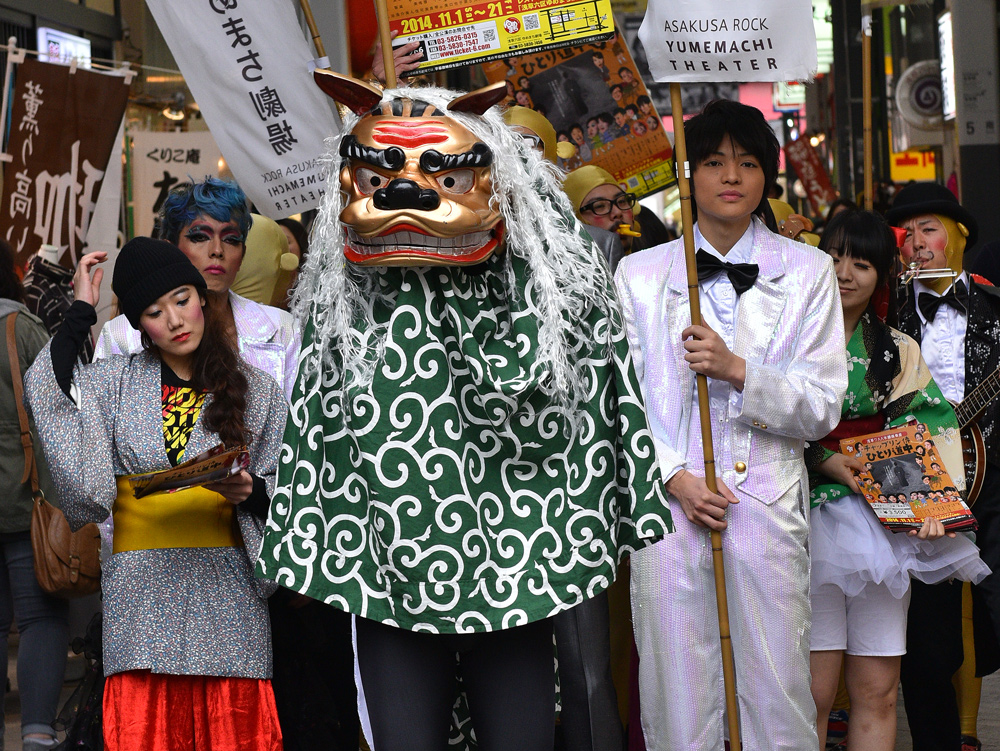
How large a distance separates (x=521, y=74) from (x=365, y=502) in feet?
13.5

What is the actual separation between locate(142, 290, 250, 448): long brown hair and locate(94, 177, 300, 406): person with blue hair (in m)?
0.41

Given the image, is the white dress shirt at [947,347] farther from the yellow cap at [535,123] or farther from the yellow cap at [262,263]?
the yellow cap at [262,263]

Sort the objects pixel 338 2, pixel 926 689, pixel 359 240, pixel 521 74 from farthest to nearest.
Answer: pixel 521 74
pixel 338 2
pixel 926 689
pixel 359 240

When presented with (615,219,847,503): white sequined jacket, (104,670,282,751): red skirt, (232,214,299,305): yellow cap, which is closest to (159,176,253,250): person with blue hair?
(232,214,299,305): yellow cap

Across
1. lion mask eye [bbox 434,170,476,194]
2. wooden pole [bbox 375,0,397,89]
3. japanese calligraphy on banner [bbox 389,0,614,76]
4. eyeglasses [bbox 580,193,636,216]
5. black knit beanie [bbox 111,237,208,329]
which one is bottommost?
black knit beanie [bbox 111,237,208,329]

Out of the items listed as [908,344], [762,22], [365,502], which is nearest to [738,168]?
[762,22]

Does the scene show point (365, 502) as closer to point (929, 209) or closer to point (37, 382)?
point (37, 382)

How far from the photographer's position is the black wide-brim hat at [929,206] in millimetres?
5156

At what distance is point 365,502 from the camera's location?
8.95 ft

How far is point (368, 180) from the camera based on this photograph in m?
2.71

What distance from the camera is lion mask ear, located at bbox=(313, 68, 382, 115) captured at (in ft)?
8.88

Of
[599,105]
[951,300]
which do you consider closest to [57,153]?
[599,105]

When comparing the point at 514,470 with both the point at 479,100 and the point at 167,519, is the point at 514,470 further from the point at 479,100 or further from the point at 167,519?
the point at 167,519

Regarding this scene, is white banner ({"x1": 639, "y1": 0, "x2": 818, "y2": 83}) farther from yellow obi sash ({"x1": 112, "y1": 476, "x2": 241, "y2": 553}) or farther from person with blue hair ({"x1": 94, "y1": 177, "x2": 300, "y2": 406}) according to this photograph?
yellow obi sash ({"x1": 112, "y1": 476, "x2": 241, "y2": 553})
